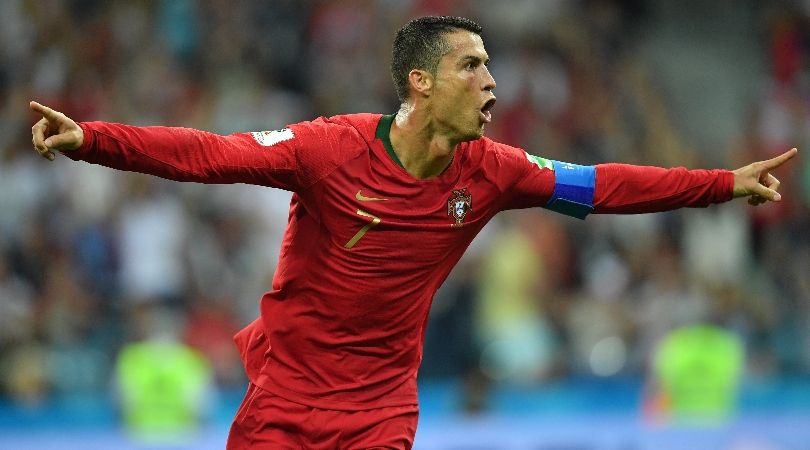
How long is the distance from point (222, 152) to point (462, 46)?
95 centimetres

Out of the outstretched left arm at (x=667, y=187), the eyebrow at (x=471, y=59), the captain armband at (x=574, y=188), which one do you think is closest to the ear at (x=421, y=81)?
the eyebrow at (x=471, y=59)

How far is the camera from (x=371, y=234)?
502 centimetres

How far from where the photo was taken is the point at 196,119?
1162cm

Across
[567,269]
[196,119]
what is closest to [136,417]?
[196,119]

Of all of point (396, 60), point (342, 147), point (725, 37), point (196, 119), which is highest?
point (725, 37)

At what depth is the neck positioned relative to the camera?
16.5ft

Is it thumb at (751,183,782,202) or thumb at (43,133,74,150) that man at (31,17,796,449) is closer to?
thumb at (751,183,782,202)

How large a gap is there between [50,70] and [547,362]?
467 centimetres

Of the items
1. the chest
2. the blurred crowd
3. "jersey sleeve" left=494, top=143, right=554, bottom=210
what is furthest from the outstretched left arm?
the blurred crowd

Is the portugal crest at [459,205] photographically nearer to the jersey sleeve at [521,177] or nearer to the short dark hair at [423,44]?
the jersey sleeve at [521,177]

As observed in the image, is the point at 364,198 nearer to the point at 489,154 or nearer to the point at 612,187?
the point at 489,154

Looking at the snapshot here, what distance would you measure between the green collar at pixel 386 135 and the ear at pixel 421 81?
15 cm

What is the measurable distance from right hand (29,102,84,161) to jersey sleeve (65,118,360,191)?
0.04 m

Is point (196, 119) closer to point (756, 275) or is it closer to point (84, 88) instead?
point (84, 88)
